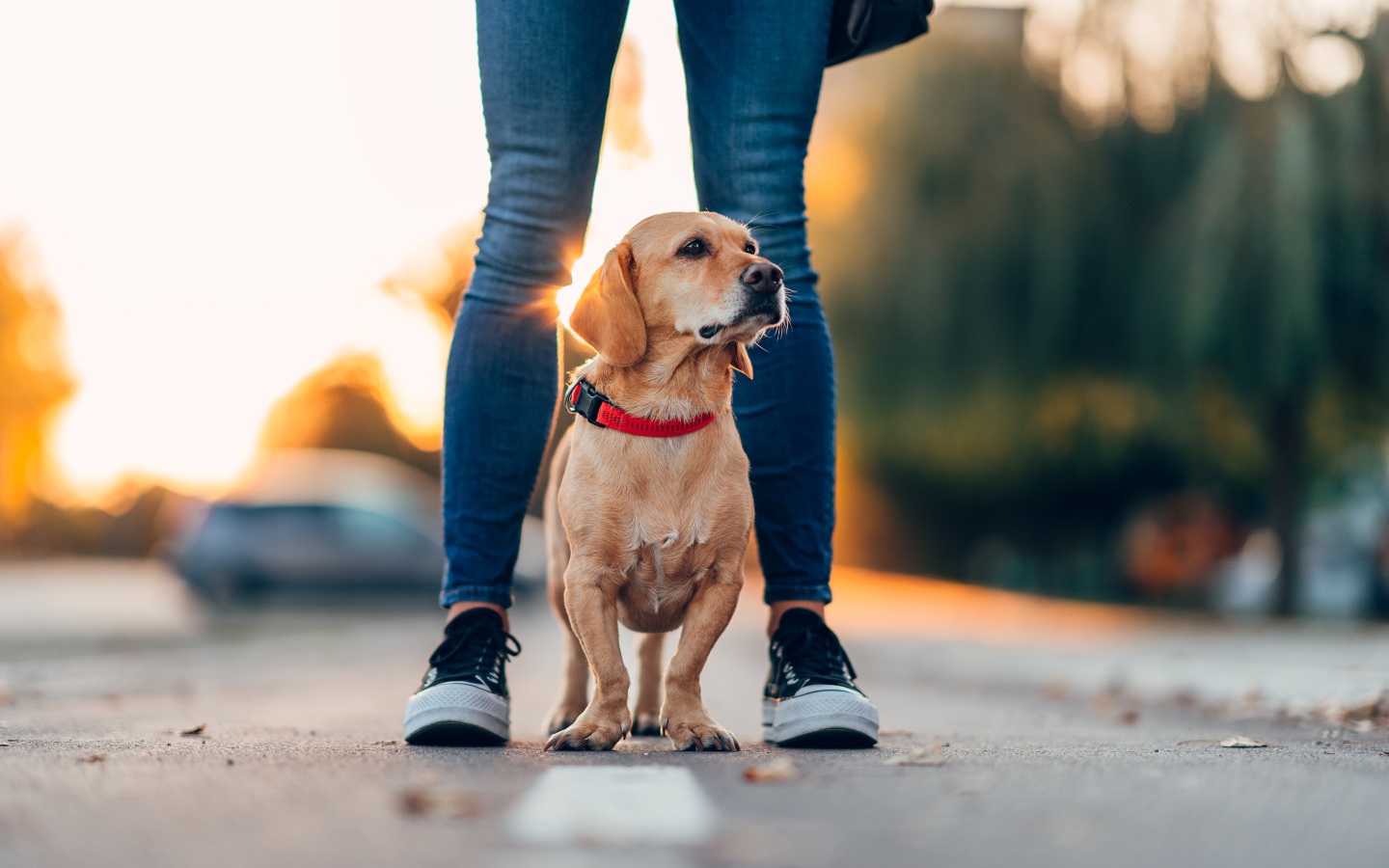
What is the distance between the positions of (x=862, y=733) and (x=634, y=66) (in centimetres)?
492

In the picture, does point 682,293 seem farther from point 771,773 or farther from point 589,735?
point 771,773

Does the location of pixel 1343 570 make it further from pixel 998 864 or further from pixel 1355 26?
pixel 998 864

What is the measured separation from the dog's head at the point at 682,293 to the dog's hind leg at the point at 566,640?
0.43 metres

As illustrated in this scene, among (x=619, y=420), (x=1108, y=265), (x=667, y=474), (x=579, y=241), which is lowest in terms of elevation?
(x=667, y=474)

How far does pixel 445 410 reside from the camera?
2.93 metres

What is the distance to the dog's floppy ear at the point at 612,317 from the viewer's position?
2.85 m

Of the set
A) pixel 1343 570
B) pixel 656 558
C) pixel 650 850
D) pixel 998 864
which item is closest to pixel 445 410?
pixel 656 558

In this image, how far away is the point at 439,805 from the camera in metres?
1.69

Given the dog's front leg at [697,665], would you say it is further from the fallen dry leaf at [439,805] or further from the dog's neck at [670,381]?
the fallen dry leaf at [439,805]

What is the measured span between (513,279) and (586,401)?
1.06 feet

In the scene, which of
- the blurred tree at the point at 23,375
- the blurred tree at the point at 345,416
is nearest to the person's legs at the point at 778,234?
the blurred tree at the point at 345,416

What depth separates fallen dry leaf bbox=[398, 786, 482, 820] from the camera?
167cm

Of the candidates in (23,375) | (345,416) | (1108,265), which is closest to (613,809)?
(1108,265)

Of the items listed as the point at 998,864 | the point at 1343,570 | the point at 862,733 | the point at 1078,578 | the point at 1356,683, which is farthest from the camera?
the point at 1078,578
